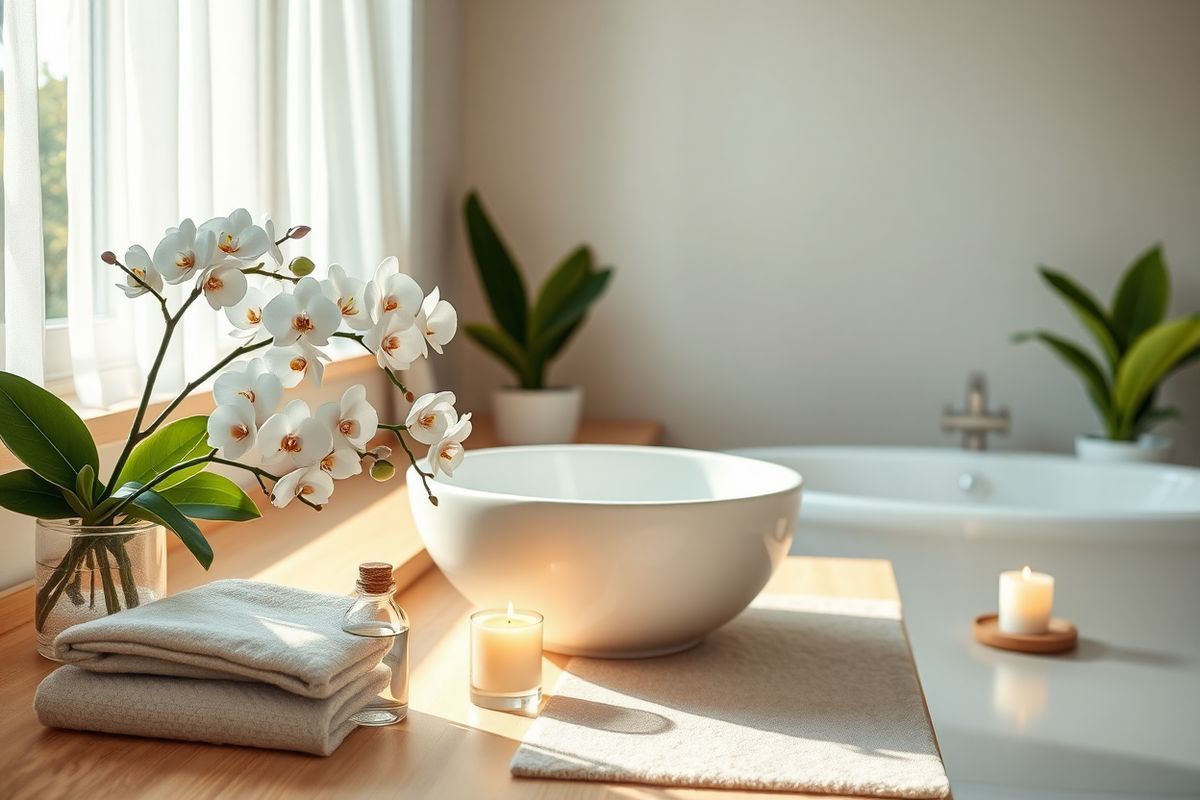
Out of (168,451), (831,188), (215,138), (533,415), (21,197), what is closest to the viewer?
(168,451)

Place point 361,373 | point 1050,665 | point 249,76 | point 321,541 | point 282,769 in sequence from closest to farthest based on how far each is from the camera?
point 282,769, point 321,541, point 249,76, point 1050,665, point 361,373

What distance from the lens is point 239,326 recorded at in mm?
985

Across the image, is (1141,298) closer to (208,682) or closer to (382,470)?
Result: (382,470)

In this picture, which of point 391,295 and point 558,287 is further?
point 558,287

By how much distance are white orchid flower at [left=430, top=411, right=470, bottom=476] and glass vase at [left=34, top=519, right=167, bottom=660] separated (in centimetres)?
26

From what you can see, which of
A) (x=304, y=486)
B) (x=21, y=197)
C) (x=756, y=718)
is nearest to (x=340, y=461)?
(x=304, y=486)

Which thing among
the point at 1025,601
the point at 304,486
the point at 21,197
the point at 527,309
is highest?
the point at 21,197

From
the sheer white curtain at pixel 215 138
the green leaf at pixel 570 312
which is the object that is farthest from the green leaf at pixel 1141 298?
the sheer white curtain at pixel 215 138

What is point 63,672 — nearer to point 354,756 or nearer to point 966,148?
point 354,756

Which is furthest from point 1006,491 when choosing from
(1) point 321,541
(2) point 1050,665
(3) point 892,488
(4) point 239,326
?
(4) point 239,326

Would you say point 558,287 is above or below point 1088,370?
above

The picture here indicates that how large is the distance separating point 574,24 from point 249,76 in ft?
5.32

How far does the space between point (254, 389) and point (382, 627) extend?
8.4 inches

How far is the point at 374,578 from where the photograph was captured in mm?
962
